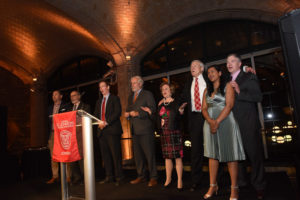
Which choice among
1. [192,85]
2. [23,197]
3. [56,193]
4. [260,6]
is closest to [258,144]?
[192,85]

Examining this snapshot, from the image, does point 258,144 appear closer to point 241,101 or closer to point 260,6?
point 241,101

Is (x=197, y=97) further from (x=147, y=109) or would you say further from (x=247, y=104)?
(x=147, y=109)

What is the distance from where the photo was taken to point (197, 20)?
6.18 metres

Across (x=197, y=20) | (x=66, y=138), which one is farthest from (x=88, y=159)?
(x=197, y=20)

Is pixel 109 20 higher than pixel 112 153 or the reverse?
higher

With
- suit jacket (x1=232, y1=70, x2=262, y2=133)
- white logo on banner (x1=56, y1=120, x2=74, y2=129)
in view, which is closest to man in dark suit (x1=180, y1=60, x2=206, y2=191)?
suit jacket (x1=232, y1=70, x2=262, y2=133)

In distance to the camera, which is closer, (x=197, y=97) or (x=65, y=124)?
(x=65, y=124)

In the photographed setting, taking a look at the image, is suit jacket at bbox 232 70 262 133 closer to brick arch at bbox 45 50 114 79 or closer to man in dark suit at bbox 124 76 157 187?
man in dark suit at bbox 124 76 157 187

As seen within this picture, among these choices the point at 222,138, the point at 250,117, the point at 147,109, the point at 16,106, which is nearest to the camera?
the point at 222,138

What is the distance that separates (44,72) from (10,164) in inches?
207

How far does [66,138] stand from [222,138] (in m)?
1.64

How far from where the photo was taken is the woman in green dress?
7.50ft

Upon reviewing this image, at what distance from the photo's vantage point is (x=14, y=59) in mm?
8758

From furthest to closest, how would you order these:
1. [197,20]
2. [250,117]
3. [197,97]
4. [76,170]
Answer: [197,20]
[76,170]
[197,97]
[250,117]
